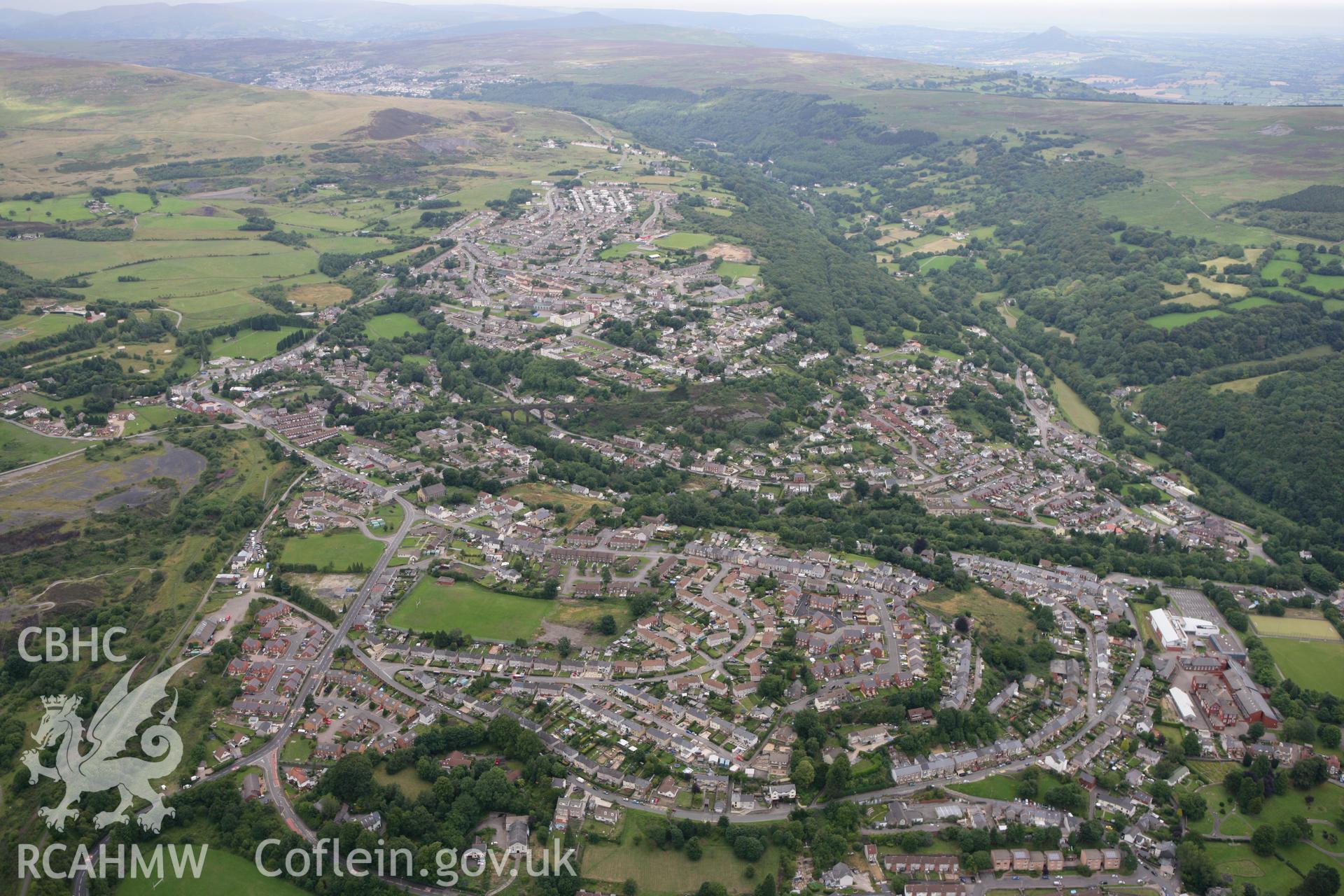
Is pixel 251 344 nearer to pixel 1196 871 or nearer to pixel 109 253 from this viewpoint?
pixel 109 253

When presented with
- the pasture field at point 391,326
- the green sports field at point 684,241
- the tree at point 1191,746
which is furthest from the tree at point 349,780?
the green sports field at point 684,241

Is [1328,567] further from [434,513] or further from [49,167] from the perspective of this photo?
[49,167]

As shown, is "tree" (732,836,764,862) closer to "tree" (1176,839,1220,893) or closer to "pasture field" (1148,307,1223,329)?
"tree" (1176,839,1220,893)

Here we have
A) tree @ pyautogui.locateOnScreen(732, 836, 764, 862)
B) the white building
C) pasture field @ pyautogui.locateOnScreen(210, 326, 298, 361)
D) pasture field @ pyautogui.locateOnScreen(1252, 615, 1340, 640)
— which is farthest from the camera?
pasture field @ pyautogui.locateOnScreen(210, 326, 298, 361)

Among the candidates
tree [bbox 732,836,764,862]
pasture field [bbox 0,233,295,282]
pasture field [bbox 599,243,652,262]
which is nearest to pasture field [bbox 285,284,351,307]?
pasture field [bbox 0,233,295,282]

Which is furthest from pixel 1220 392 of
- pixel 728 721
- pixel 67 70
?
pixel 67 70

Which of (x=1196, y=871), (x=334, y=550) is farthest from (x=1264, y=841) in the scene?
(x=334, y=550)
